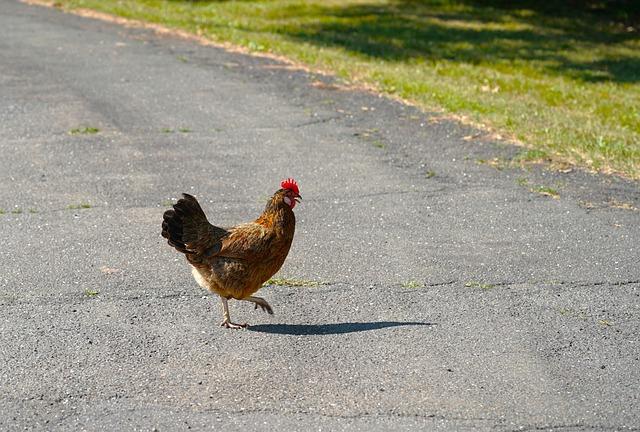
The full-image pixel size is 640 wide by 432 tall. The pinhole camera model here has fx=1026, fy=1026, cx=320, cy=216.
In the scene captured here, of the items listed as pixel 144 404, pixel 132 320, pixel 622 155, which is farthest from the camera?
pixel 622 155

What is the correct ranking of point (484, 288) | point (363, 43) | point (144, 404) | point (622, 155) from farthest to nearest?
1. point (363, 43)
2. point (622, 155)
3. point (484, 288)
4. point (144, 404)

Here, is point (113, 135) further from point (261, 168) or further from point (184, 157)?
point (261, 168)

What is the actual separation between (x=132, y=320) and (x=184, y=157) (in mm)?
4366

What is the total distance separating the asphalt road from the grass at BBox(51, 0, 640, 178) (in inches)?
41.8

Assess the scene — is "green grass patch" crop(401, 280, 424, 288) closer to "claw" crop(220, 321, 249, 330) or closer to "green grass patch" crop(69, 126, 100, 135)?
"claw" crop(220, 321, 249, 330)

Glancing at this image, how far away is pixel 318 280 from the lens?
7.48 meters

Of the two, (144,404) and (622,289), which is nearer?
(144,404)

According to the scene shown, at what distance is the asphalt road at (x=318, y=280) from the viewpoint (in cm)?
560

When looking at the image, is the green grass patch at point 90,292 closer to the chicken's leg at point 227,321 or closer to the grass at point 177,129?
the chicken's leg at point 227,321

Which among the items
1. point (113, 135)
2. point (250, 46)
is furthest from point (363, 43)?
point (113, 135)

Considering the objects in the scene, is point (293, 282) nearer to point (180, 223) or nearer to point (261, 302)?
point (261, 302)

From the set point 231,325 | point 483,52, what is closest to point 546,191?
point 231,325

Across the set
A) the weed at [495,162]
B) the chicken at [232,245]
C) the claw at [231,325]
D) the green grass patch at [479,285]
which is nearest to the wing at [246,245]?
the chicken at [232,245]

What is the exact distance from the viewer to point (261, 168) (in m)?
10.5
